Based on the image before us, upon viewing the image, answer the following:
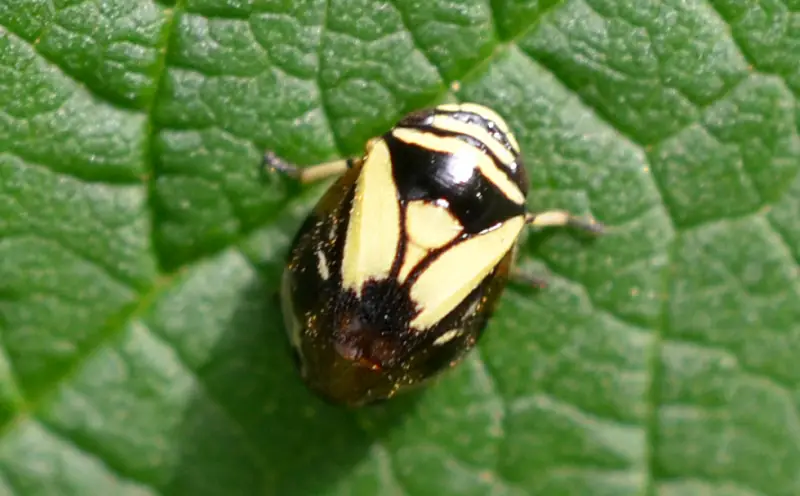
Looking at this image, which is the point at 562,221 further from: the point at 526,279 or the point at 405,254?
the point at 405,254

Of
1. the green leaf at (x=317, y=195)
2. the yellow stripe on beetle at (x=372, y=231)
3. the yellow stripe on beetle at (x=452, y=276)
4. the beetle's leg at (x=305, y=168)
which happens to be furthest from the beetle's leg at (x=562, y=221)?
the beetle's leg at (x=305, y=168)

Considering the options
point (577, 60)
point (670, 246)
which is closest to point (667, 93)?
point (577, 60)

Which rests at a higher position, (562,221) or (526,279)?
(562,221)

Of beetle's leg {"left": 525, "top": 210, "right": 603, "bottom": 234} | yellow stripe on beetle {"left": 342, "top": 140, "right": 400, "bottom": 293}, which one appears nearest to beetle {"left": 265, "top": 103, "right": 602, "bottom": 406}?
yellow stripe on beetle {"left": 342, "top": 140, "right": 400, "bottom": 293}

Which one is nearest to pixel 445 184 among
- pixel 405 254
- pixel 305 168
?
pixel 405 254

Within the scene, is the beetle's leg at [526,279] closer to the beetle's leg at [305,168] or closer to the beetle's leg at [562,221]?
the beetle's leg at [562,221]

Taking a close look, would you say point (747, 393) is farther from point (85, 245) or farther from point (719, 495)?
point (85, 245)

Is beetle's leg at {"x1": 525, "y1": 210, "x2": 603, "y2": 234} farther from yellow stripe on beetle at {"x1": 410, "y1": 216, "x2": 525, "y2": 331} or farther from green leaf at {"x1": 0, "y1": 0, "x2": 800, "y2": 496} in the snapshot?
yellow stripe on beetle at {"x1": 410, "y1": 216, "x2": 525, "y2": 331}
